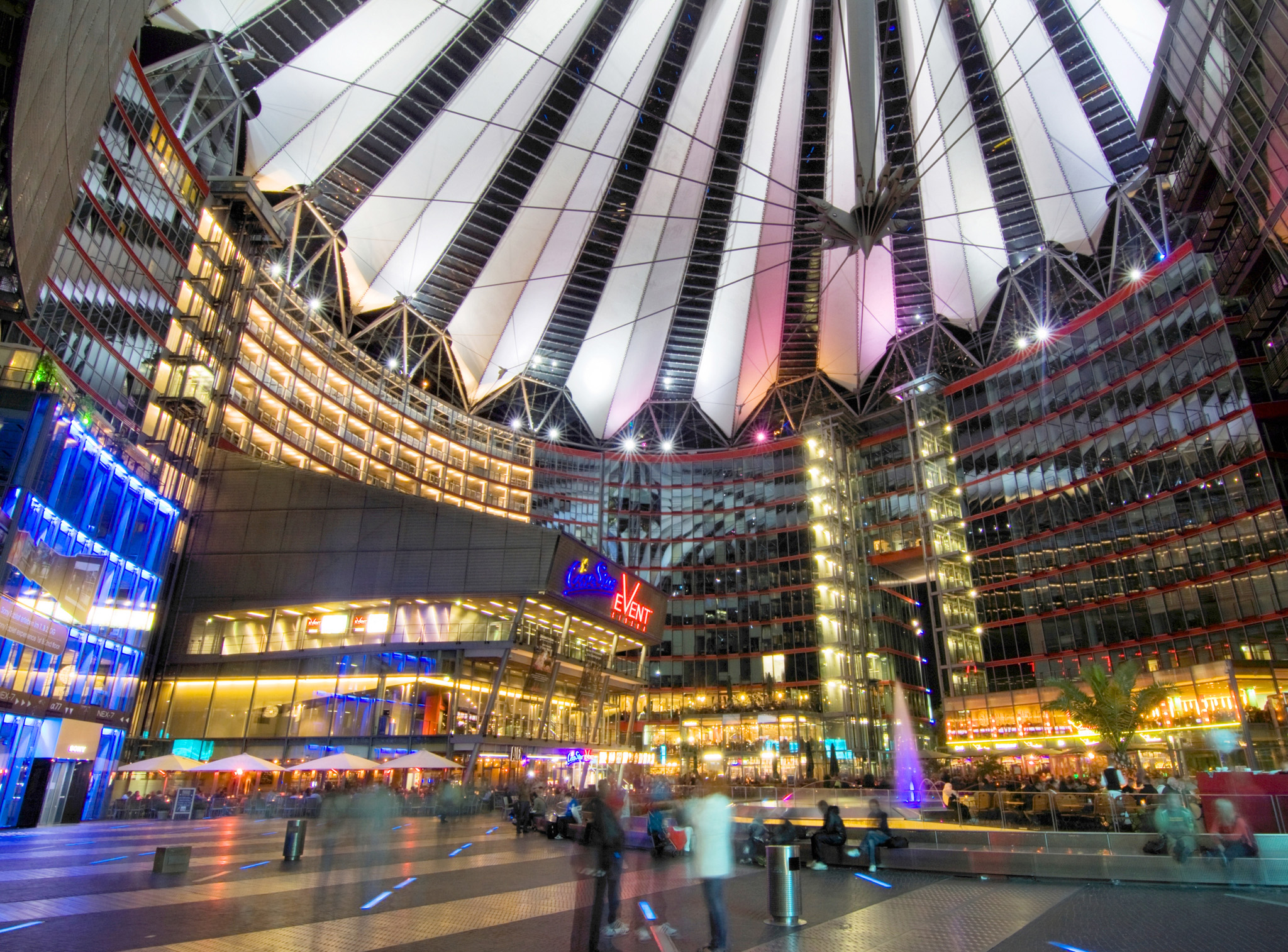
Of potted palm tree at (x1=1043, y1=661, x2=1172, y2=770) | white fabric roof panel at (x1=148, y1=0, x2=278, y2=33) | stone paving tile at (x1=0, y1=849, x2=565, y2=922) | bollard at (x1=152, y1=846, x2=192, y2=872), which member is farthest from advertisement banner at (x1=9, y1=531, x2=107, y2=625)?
potted palm tree at (x1=1043, y1=661, x2=1172, y2=770)

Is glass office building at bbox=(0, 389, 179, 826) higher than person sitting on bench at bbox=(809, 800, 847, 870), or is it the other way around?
glass office building at bbox=(0, 389, 179, 826)

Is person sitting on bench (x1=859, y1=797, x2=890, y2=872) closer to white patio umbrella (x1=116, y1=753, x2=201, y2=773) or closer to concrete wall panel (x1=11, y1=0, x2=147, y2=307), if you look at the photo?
concrete wall panel (x1=11, y1=0, x2=147, y2=307)

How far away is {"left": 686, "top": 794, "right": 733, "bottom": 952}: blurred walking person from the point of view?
8.38 m

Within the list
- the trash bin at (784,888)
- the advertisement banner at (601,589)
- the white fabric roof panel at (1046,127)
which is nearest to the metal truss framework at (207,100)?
the advertisement banner at (601,589)

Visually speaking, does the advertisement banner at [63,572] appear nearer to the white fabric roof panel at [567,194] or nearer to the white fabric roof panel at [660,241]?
the white fabric roof panel at [567,194]

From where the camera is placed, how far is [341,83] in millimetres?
42438

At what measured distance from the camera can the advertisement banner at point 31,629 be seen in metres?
25.8

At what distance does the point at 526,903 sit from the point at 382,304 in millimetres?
54687

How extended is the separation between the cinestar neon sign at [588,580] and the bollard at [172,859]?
→ 1123 inches

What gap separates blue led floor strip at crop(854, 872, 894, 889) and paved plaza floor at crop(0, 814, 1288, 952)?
0.14 m

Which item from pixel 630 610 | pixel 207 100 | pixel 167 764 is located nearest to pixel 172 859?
pixel 167 764

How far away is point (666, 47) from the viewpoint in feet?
141

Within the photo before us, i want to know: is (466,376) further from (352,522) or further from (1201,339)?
(1201,339)

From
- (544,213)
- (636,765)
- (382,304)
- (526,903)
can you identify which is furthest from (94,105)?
(636,765)
